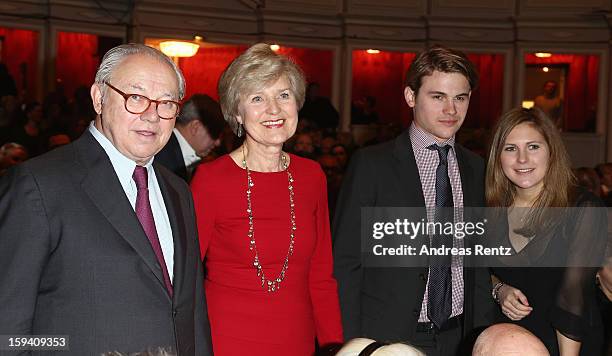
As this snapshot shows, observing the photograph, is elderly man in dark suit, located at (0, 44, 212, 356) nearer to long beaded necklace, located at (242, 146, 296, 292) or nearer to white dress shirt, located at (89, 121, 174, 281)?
white dress shirt, located at (89, 121, 174, 281)

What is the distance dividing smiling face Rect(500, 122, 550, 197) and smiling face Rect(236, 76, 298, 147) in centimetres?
89

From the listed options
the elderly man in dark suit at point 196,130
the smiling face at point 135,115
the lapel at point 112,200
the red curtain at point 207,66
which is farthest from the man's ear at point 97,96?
the red curtain at point 207,66

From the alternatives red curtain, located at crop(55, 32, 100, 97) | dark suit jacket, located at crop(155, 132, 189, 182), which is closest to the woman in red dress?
dark suit jacket, located at crop(155, 132, 189, 182)

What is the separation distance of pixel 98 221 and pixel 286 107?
0.84 meters

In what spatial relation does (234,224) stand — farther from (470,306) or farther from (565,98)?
(565,98)

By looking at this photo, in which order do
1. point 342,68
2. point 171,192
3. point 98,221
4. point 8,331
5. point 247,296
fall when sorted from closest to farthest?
point 8,331, point 98,221, point 171,192, point 247,296, point 342,68

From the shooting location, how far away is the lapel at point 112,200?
6.46 feet

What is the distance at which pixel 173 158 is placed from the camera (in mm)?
4238

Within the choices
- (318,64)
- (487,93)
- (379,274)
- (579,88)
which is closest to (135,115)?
(379,274)

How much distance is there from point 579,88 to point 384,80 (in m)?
3.23

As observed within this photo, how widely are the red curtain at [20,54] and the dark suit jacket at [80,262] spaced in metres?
10.0

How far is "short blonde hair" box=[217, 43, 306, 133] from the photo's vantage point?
256cm

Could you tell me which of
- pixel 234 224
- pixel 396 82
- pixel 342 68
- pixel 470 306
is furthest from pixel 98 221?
pixel 396 82

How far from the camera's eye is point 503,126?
299cm
